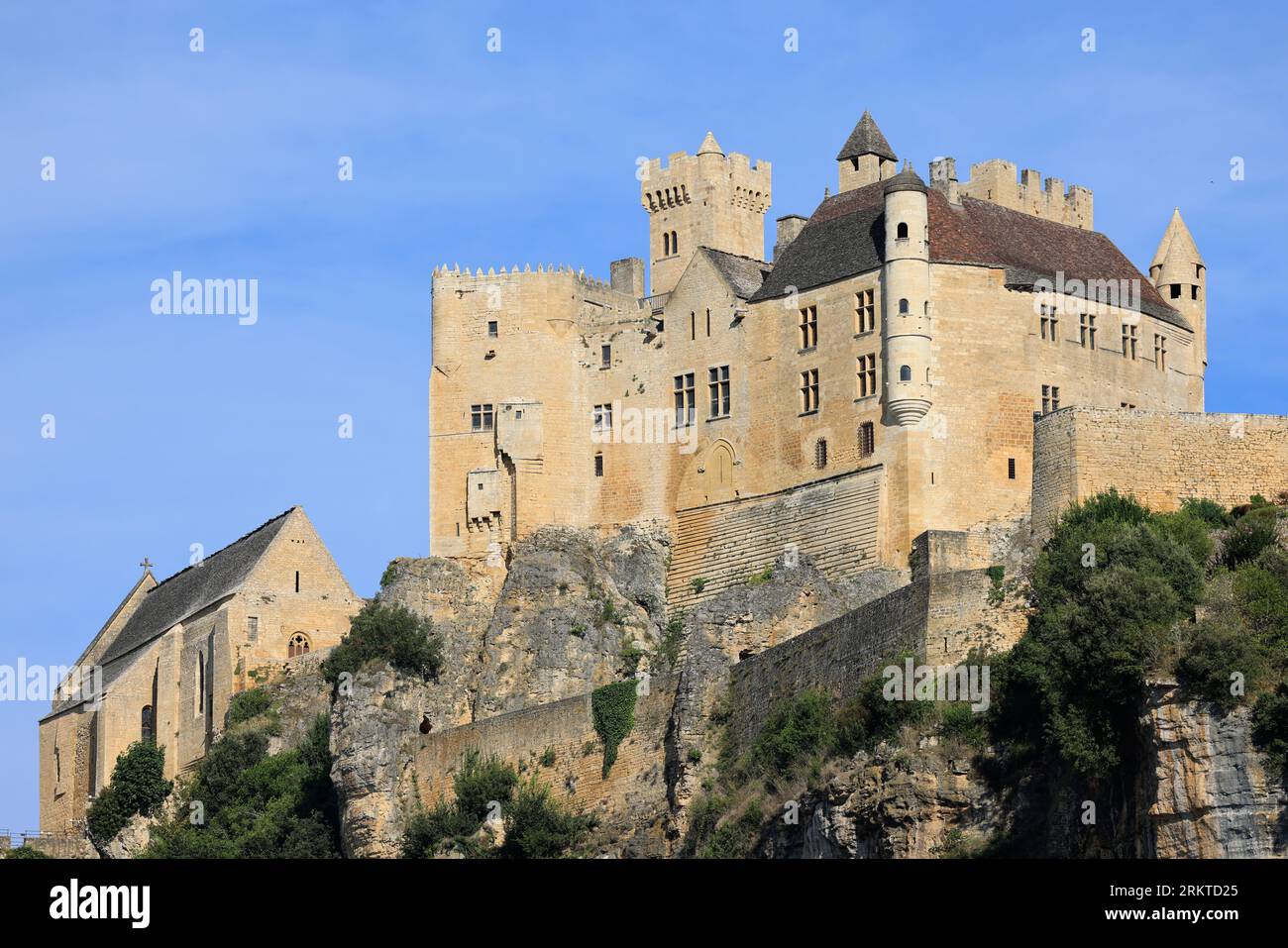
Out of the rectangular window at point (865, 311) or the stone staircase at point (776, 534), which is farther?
the rectangular window at point (865, 311)

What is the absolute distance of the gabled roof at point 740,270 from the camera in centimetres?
7825

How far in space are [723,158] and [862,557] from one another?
1606 centimetres

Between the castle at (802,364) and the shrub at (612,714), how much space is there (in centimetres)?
929

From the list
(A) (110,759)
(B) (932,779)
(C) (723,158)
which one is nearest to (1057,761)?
(B) (932,779)

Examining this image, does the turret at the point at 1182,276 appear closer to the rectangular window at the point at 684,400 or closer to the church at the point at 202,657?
the rectangular window at the point at 684,400

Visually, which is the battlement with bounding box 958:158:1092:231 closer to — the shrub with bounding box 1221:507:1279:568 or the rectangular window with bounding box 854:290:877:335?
the rectangular window with bounding box 854:290:877:335

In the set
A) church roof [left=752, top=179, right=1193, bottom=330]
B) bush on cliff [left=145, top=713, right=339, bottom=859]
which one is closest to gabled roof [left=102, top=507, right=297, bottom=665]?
bush on cliff [left=145, top=713, right=339, bottom=859]

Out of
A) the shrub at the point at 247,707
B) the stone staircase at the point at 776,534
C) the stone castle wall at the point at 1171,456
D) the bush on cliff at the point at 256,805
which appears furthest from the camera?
the shrub at the point at 247,707

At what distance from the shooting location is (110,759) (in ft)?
279

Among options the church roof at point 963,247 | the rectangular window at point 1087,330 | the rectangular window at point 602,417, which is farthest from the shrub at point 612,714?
the rectangular window at point 1087,330

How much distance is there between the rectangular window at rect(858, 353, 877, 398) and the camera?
73125mm
